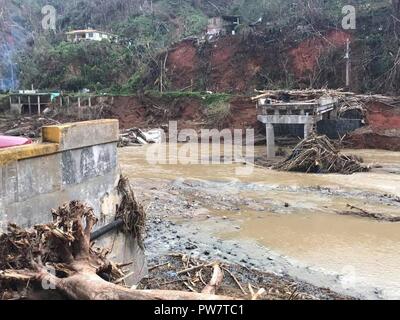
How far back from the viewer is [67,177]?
5.67 metres

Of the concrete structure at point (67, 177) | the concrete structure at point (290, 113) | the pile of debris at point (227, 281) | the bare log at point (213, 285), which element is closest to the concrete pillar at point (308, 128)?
the concrete structure at point (290, 113)

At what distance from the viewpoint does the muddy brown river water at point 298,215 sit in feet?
27.3

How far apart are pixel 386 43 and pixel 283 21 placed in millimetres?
9482

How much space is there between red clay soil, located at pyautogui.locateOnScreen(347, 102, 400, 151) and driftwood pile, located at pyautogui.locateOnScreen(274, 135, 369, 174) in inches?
242

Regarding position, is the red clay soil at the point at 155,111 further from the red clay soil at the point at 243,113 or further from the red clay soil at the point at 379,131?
the red clay soil at the point at 379,131

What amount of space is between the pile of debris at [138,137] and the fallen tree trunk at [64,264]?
21.6 meters

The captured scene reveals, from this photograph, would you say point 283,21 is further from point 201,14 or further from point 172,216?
point 172,216

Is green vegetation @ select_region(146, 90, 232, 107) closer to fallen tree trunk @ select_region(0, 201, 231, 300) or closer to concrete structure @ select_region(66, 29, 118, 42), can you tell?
concrete structure @ select_region(66, 29, 118, 42)

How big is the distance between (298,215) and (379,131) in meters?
14.0

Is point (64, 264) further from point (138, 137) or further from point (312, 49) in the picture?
point (312, 49)

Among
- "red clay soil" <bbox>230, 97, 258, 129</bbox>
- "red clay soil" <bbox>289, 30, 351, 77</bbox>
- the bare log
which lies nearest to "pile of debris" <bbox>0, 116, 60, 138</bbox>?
"red clay soil" <bbox>230, 97, 258, 129</bbox>

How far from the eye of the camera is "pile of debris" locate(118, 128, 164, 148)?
26500 millimetres

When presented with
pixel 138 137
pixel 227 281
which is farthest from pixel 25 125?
pixel 227 281
